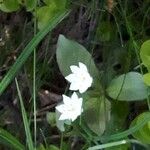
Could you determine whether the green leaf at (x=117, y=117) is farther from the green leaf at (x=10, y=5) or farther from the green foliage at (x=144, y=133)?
the green leaf at (x=10, y=5)

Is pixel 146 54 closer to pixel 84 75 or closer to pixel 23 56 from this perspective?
pixel 84 75

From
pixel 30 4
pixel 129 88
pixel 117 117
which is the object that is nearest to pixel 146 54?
pixel 129 88

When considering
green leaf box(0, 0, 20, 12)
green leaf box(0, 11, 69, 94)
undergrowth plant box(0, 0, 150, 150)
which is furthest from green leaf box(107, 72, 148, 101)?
green leaf box(0, 0, 20, 12)

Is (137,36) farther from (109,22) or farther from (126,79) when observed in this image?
(126,79)

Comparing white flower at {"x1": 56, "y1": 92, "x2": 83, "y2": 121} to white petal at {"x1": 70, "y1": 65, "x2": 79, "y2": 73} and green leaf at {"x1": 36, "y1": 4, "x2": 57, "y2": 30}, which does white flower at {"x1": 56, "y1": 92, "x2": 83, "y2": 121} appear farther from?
green leaf at {"x1": 36, "y1": 4, "x2": 57, "y2": 30}

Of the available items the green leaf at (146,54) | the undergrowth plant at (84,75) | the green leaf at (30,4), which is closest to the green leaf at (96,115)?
the undergrowth plant at (84,75)

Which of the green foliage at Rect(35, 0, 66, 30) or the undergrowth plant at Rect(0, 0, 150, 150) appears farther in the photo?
the green foliage at Rect(35, 0, 66, 30)

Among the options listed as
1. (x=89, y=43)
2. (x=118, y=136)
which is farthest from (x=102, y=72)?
(x=118, y=136)

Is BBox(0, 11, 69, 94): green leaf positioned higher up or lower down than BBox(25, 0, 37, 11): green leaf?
lower down
